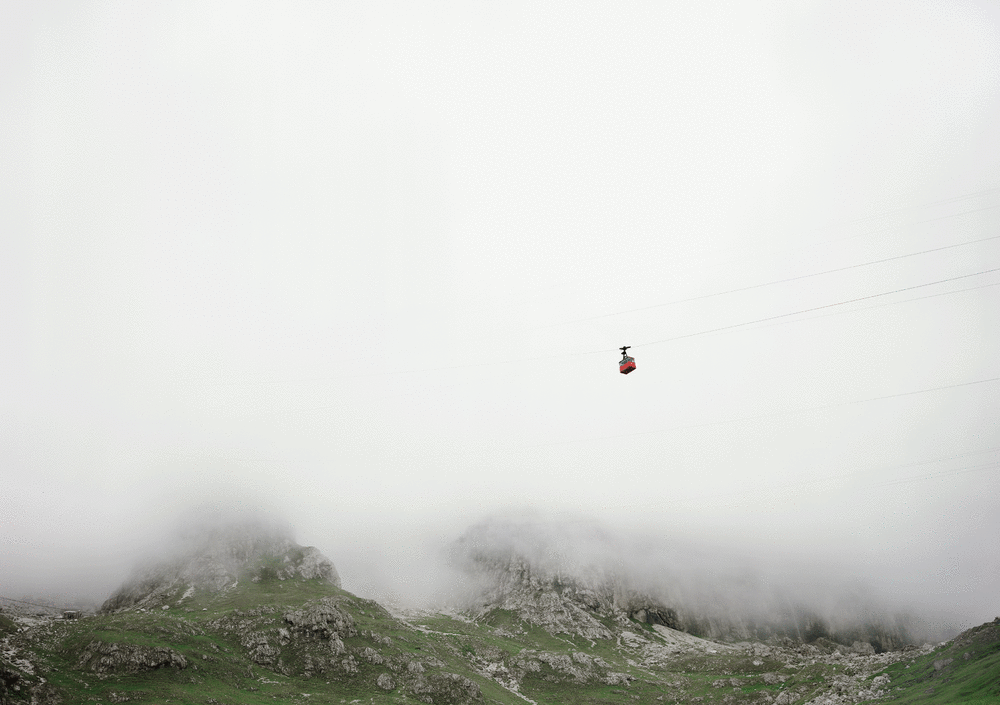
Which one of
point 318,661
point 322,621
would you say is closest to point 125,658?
point 318,661

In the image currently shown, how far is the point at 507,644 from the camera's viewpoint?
188 m

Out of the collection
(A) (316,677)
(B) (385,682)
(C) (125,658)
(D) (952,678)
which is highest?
(C) (125,658)

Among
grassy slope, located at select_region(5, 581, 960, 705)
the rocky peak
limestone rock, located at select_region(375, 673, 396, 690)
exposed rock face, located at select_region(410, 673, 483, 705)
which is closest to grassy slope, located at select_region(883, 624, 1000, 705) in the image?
grassy slope, located at select_region(5, 581, 960, 705)

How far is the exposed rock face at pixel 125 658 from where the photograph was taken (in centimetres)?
9938

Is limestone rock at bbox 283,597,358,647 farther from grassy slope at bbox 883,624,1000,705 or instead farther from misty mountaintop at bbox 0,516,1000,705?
grassy slope at bbox 883,624,1000,705

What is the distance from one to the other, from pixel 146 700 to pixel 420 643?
249 ft

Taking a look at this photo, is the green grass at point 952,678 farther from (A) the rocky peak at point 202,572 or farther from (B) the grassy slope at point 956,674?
(A) the rocky peak at point 202,572

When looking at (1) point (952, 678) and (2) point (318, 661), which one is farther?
(2) point (318, 661)

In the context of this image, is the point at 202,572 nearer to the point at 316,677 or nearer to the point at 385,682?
the point at 316,677

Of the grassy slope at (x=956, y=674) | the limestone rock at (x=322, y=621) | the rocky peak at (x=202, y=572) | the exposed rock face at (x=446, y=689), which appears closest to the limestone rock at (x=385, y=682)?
the exposed rock face at (x=446, y=689)

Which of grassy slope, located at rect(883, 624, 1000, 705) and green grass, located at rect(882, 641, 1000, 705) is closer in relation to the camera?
green grass, located at rect(882, 641, 1000, 705)

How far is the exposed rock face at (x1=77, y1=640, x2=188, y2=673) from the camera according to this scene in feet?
326

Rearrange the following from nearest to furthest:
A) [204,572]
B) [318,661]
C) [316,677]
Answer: [316,677], [318,661], [204,572]

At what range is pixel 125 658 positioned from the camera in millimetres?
101750
